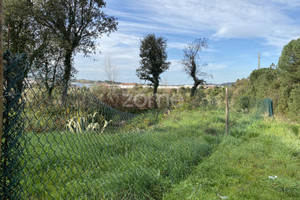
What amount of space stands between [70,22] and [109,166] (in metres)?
9.96

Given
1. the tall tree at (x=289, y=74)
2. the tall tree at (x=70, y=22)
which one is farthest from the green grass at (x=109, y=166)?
the tall tree at (x=289, y=74)

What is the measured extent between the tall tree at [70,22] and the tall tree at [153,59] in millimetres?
3542

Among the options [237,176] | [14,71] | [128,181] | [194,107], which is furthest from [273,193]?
[194,107]

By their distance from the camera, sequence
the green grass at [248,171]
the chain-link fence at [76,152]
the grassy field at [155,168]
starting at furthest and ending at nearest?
1. the green grass at [248,171]
2. the grassy field at [155,168]
3. the chain-link fence at [76,152]

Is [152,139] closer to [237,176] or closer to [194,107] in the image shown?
[237,176]

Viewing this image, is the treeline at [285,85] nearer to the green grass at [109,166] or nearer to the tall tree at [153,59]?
the tall tree at [153,59]

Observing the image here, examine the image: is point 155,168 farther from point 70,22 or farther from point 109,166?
point 70,22

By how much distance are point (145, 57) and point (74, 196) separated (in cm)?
1374

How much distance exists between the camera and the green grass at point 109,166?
2312 mm

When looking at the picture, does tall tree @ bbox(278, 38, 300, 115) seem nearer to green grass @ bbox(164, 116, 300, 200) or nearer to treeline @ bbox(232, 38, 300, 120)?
→ treeline @ bbox(232, 38, 300, 120)

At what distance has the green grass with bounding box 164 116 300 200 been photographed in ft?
9.14

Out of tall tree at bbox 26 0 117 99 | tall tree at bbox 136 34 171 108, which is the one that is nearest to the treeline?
tall tree at bbox 136 34 171 108

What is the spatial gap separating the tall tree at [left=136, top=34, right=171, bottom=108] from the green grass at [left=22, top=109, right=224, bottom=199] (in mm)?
10883

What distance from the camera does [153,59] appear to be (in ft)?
50.0
